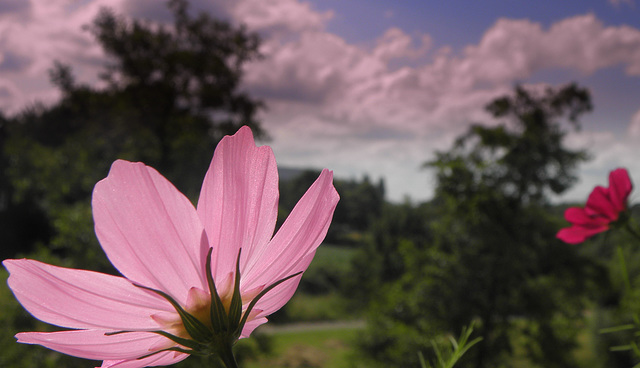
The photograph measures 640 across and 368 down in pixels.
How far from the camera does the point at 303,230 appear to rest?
19cm

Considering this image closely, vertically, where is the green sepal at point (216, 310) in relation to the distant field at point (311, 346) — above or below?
above

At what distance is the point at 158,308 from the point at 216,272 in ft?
0.10

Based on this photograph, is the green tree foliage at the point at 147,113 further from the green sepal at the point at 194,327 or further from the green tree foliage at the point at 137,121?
the green sepal at the point at 194,327

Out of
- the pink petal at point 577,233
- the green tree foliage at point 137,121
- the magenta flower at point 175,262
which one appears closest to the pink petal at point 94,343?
the magenta flower at point 175,262

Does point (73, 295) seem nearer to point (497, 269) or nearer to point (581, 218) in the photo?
point (581, 218)

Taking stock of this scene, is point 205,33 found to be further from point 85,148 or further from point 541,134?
point 541,134

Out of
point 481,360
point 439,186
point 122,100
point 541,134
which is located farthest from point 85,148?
point 541,134

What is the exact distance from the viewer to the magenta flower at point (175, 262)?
0.19 m

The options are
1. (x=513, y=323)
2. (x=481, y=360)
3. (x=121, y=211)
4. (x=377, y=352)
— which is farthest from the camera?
(x=377, y=352)

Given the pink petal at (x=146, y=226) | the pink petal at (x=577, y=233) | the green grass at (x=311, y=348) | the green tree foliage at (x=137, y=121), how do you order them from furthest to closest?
the green grass at (x=311, y=348), the green tree foliage at (x=137, y=121), the pink petal at (x=577, y=233), the pink petal at (x=146, y=226)

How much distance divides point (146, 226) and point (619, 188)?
49 centimetres

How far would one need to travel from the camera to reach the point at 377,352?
18.8 ft

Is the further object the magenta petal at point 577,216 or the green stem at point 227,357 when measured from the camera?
the magenta petal at point 577,216

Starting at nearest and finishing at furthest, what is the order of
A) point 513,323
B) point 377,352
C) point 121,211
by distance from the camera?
1. point 121,211
2. point 513,323
3. point 377,352
